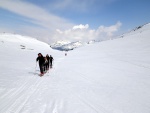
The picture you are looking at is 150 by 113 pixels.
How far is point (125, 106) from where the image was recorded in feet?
24.1

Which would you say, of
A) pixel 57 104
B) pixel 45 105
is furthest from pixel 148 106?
pixel 45 105

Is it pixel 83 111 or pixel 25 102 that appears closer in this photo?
pixel 83 111

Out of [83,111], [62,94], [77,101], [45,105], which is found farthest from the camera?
[62,94]

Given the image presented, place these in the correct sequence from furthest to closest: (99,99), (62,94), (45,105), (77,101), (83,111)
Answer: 1. (62,94)
2. (99,99)
3. (77,101)
4. (45,105)
5. (83,111)

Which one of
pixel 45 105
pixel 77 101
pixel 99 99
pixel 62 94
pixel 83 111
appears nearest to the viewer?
pixel 83 111

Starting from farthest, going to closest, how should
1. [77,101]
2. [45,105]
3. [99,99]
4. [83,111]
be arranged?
[99,99]
[77,101]
[45,105]
[83,111]

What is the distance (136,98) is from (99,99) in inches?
81.3

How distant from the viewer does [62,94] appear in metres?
8.98

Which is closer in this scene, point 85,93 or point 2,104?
point 2,104

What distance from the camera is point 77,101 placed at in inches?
306

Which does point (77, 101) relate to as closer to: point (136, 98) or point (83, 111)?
point (83, 111)

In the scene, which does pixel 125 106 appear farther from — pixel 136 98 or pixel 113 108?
pixel 136 98

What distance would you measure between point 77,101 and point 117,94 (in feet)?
9.22

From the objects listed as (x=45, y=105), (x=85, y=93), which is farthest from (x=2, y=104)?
(x=85, y=93)
